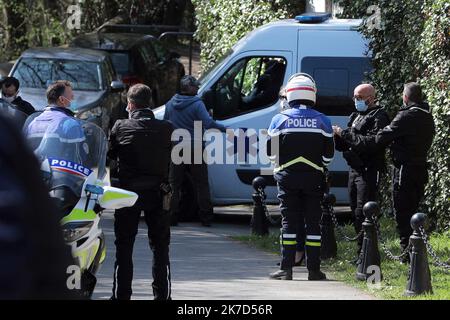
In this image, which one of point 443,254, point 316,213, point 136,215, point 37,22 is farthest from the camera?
point 37,22

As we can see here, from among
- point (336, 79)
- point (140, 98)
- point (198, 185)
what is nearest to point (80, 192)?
point (140, 98)

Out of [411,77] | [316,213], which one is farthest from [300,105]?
[411,77]

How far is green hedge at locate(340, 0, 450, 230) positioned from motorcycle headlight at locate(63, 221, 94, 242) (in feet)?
18.0

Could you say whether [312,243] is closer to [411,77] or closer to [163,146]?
[163,146]

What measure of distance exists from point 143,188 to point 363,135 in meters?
3.15

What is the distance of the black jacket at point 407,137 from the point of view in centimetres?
1003

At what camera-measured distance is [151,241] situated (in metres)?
8.12

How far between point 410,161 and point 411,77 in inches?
91.7

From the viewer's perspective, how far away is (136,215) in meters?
7.93

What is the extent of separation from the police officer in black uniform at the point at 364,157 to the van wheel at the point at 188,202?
11.9 ft

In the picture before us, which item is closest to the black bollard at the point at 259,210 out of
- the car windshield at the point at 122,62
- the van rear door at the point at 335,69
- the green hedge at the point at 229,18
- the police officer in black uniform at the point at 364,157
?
the van rear door at the point at 335,69

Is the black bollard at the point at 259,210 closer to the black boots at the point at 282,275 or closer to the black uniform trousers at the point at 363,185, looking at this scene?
the black uniform trousers at the point at 363,185

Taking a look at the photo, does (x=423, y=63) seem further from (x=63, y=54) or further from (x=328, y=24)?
(x=63, y=54)

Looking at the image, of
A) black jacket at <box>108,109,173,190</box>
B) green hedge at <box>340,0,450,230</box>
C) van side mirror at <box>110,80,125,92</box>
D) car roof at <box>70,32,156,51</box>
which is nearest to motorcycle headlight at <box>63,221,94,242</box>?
black jacket at <box>108,109,173,190</box>
